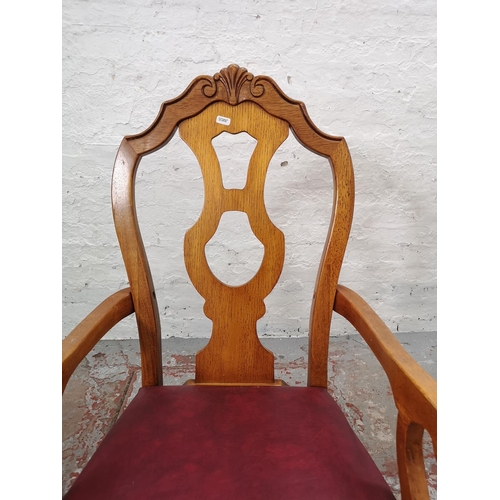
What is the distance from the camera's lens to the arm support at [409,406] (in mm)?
473

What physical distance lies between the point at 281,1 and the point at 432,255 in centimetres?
118

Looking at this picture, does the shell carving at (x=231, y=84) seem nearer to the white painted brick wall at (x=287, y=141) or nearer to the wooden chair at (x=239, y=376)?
the wooden chair at (x=239, y=376)

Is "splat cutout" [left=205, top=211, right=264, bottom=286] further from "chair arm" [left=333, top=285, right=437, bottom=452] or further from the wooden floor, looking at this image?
"chair arm" [left=333, top=285, right=437, bottom=452]

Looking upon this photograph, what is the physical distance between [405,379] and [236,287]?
425mm

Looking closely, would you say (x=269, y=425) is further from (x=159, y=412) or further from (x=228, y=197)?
(x=228, y=197)

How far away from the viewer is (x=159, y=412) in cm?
71

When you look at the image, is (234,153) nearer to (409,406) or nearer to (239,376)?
(239,376)

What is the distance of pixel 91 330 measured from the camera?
638 mm

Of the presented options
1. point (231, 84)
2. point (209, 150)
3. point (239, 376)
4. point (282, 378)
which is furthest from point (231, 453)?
point (282, 378)

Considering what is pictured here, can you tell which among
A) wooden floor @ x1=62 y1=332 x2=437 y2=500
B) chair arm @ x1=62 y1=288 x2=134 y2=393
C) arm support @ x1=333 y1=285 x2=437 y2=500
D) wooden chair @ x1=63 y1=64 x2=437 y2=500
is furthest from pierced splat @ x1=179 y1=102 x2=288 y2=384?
wooden floor @ x1=62 y1=332 x2=437 y2=500

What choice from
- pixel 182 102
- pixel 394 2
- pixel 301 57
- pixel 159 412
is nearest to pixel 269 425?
pixel 159 412

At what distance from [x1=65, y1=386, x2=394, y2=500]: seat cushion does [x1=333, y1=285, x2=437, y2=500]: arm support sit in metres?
0.04

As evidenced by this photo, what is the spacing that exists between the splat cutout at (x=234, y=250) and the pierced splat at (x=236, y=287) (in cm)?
71

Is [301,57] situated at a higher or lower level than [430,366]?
higher
